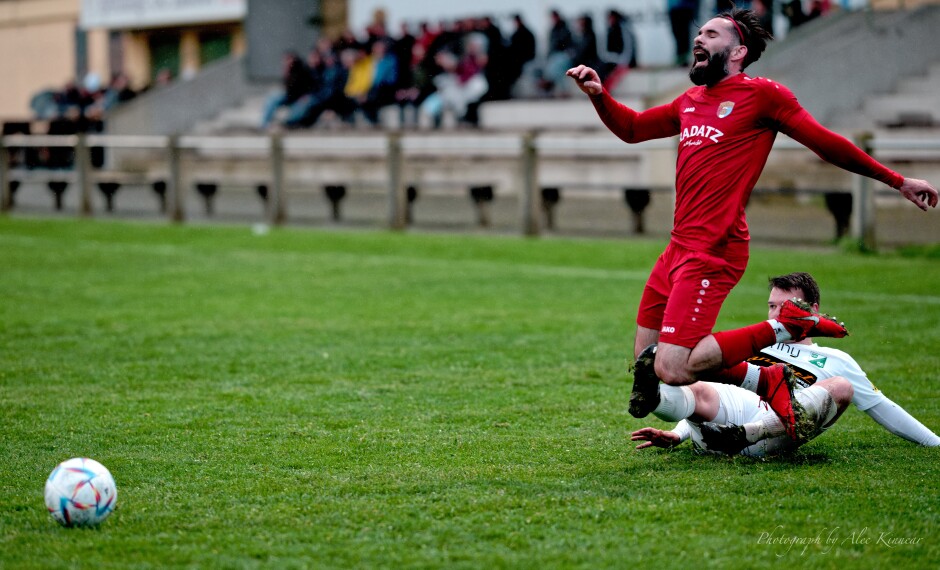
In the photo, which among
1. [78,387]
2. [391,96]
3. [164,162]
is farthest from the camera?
[164,162]

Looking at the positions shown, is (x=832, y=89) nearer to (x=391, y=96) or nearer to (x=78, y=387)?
(x=391, y=96)

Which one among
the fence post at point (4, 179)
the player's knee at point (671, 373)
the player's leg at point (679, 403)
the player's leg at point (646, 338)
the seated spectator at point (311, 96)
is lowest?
the fence post at point (4, 179)

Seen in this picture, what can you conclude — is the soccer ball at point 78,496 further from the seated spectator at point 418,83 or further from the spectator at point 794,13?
the seated spectator at point 418,83

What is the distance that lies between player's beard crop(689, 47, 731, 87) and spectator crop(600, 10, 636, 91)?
17.8 meters

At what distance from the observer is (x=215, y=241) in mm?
16828

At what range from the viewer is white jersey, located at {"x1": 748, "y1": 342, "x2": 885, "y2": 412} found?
5367 millimetres

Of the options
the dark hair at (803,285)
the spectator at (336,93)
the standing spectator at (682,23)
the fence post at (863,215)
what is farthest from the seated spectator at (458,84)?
the dark hair at (803,285)

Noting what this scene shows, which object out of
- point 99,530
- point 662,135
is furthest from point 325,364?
point 99,530

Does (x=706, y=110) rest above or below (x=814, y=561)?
above

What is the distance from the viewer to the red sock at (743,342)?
5117mm

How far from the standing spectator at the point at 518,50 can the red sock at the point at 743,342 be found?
64.7ft

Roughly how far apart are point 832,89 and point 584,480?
686 inches

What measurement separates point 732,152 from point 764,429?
3.83 ft

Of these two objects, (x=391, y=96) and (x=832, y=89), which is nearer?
(x=832, y=89)
